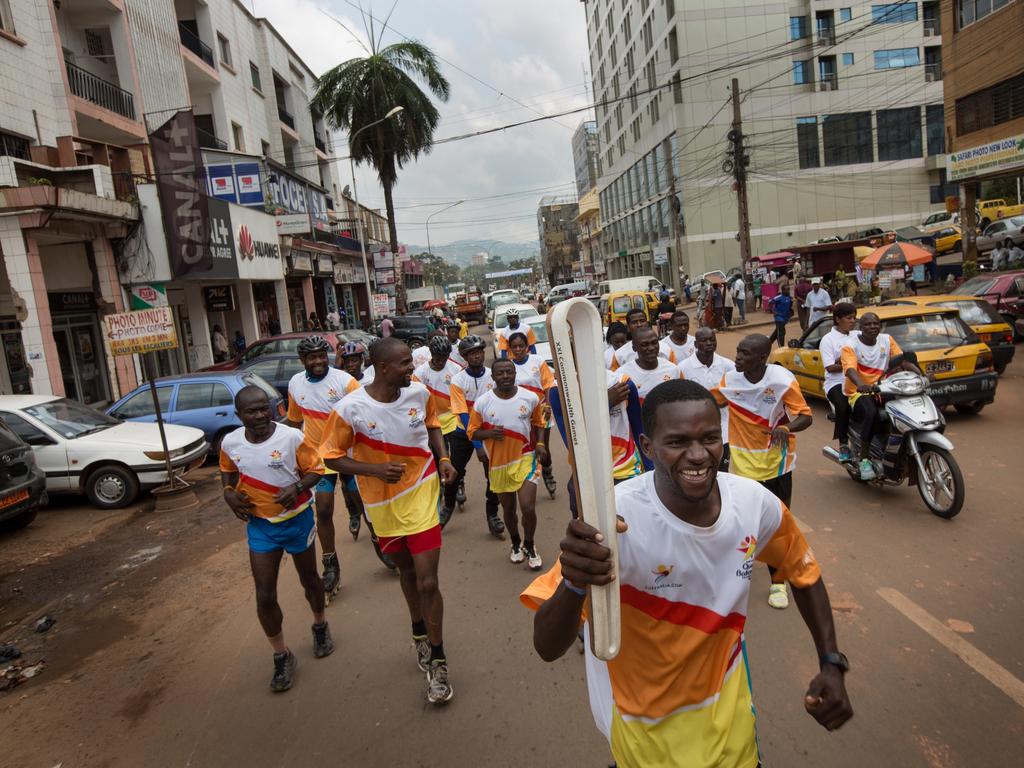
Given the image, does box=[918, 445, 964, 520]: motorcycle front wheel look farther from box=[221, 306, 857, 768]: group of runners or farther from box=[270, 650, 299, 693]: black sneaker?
box=[270, 650, 299, 693]: black sneaker

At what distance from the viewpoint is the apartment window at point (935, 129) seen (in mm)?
44906

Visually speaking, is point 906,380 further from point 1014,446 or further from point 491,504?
point 491,504

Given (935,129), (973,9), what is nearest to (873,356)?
(973,9)

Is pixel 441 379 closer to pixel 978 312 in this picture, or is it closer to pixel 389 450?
pixel 389 450

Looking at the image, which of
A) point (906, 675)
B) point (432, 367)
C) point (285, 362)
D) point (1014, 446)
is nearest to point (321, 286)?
point (285, 362)

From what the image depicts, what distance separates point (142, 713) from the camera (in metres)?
3.98

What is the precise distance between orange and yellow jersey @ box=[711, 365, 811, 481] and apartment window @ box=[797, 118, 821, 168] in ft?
149

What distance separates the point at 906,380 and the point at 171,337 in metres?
8.61

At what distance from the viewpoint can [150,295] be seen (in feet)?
48.1

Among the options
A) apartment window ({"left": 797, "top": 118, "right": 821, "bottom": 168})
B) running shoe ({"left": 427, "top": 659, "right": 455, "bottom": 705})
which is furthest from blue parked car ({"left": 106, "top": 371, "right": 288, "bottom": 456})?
apartment window ({"left": 797, "top": 118, "right": 821, "bottom": 168})

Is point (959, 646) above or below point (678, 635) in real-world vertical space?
below

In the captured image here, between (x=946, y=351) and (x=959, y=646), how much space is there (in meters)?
5.72

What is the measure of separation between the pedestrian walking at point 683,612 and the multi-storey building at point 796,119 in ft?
139

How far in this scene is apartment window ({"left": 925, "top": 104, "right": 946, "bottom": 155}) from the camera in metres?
44.9
